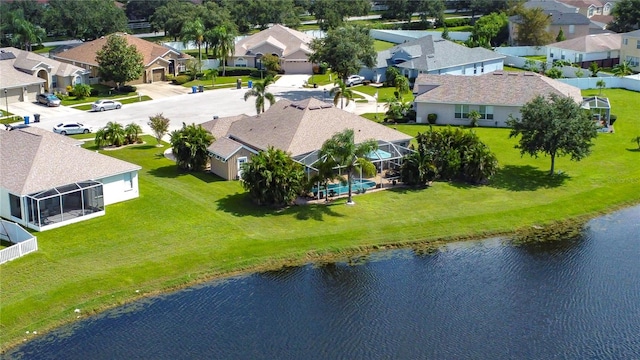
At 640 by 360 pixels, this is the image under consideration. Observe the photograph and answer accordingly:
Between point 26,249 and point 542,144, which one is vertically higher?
point 542,144

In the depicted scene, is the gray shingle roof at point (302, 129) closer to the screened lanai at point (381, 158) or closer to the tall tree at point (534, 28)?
the screened lanai at point (381, 158)

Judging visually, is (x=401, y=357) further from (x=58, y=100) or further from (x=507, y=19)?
(x=507, y=19)

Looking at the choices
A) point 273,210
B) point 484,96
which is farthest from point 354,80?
point 273,210

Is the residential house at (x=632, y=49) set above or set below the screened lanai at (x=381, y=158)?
above

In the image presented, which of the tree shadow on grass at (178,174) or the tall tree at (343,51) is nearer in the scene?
the tree shadow on grass at (178,174)

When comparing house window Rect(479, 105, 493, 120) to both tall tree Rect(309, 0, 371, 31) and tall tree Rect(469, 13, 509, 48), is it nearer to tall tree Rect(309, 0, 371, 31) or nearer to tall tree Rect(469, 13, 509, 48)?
tall tree Rect(469, 13, 509, 48)

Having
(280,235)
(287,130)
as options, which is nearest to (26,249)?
(280,235)

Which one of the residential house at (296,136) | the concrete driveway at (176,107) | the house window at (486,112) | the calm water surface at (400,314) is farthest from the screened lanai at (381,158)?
the concrete driveway at (176,107)
